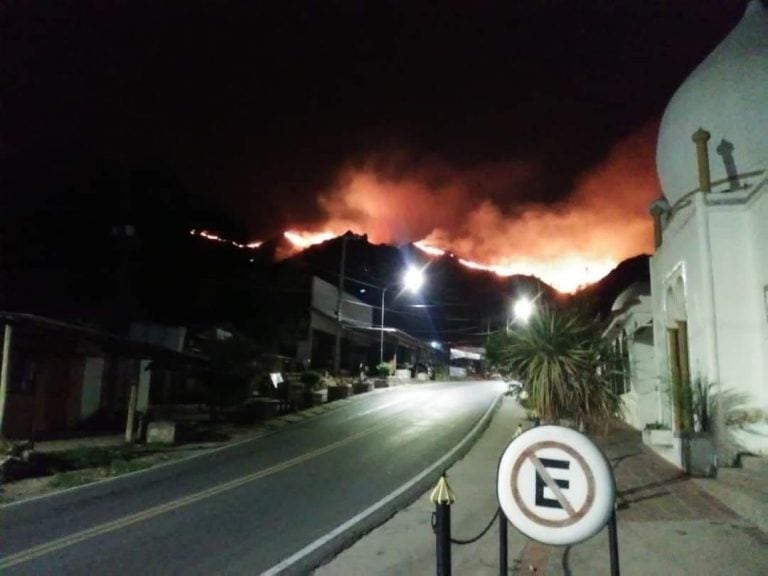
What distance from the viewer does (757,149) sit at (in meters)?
12.2

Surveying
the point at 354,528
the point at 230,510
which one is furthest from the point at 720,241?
the point at 230,510

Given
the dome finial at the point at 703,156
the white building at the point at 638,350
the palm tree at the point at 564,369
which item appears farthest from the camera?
the white building at the point at 638,350

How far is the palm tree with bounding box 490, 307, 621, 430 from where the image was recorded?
10.7 metres

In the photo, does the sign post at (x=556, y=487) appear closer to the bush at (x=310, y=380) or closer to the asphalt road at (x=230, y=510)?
the asphalt road at (x=230, y=510)

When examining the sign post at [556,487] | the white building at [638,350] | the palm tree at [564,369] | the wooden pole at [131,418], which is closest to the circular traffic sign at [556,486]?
the sign post at [556,487]

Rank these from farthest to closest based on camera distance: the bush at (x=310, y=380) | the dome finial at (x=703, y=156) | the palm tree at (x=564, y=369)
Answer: the bush at (x=310, y=380), the dome finial at (x=703, y=156), the palm tree at (x=564, y=369)

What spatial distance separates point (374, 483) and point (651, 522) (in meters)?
5.40

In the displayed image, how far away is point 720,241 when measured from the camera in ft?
36.1

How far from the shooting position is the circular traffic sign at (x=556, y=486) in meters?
3.88

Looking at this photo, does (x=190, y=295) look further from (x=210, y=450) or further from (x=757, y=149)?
(x=757, y=149)

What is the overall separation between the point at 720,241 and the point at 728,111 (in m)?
3.37

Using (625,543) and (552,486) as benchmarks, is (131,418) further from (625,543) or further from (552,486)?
(552,486)

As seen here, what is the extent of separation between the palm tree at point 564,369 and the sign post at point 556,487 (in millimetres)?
6793

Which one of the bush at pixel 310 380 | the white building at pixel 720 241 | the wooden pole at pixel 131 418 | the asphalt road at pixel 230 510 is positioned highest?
the white building at pixel 720 241
